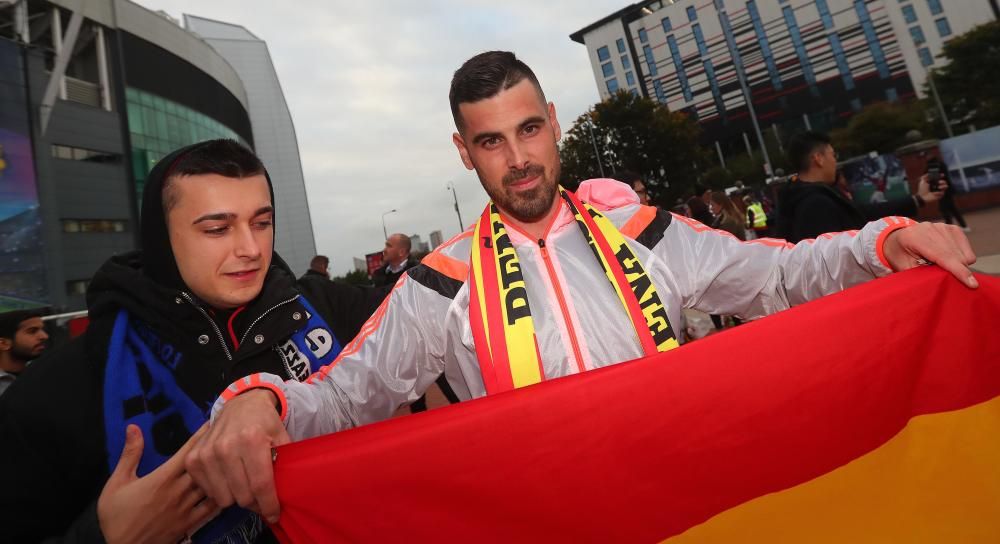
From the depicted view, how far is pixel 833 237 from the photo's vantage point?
1597mm

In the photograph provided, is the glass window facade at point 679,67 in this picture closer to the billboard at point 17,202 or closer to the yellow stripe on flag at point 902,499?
the billboard at point 17,202

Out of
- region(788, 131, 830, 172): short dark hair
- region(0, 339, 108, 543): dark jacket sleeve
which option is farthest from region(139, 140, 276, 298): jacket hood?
region(788, 131, 830, 172): short dark hair

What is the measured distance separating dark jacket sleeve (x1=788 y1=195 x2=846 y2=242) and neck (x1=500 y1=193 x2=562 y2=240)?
95.6 inches

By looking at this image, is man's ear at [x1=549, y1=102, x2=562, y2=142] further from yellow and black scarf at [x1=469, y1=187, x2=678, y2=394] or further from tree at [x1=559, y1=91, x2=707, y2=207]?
tree at [x1=559, y1=91, x2=707, y2=207]

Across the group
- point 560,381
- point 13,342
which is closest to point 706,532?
point 560,381

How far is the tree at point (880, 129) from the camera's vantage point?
37.4m

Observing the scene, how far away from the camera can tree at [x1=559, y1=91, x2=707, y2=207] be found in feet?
110

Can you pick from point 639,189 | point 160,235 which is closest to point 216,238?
point 160,235

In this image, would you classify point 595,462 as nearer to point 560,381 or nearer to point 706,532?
point 560,381

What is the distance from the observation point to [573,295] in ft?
5.55

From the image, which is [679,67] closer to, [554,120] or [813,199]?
[813,199]

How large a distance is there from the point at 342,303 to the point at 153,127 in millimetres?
34906

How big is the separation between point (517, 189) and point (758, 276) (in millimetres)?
922

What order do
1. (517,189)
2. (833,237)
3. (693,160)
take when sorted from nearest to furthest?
1. (833,237)
2. (517,189)
3. (693,160)
